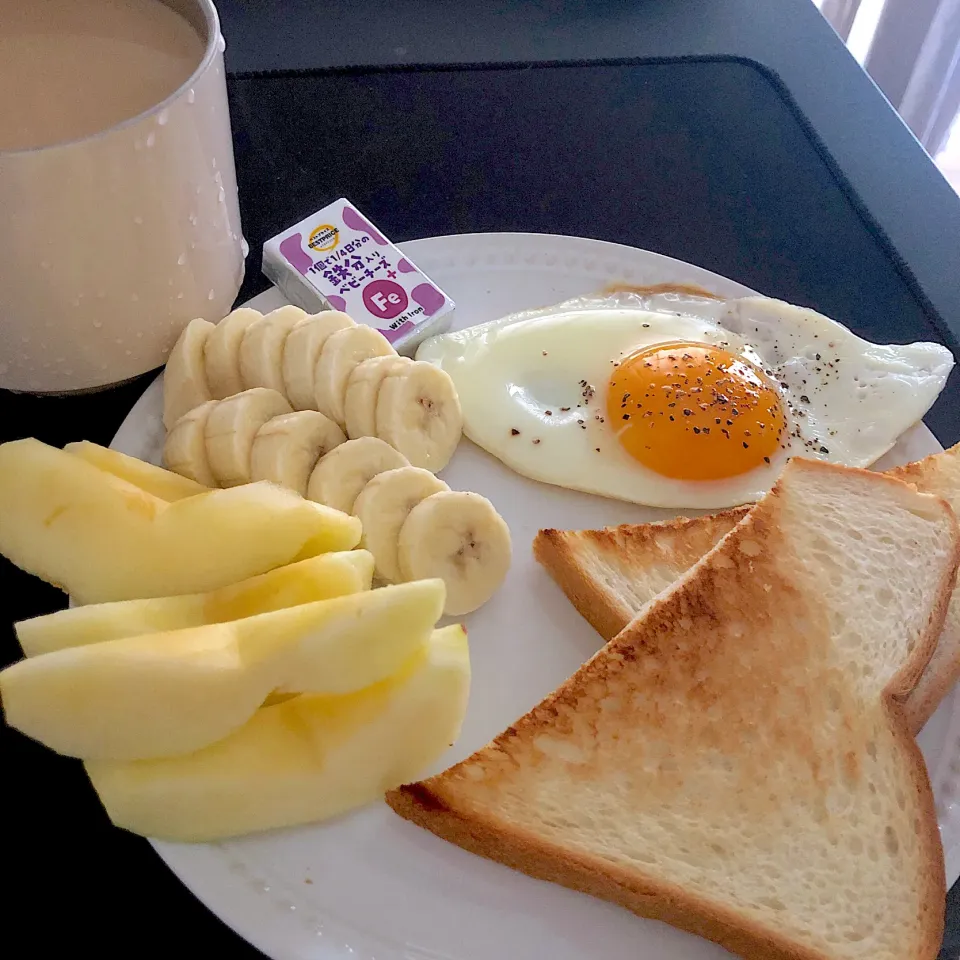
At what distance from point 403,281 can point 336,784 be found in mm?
826

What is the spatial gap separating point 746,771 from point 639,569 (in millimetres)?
302

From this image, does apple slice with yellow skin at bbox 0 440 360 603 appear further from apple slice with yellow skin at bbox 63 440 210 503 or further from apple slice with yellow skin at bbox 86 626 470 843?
apple slice with yellow skin at bbox 86 626 470 843

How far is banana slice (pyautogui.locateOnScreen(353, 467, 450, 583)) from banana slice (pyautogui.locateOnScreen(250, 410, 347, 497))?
9 cm

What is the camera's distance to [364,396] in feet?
4.08

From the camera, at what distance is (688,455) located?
139 cm

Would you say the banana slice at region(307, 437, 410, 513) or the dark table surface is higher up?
the dark table surface

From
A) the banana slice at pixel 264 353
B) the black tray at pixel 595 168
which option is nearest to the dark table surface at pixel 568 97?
the black tray at pixel 595 168

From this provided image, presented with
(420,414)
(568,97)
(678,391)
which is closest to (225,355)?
(420,414)

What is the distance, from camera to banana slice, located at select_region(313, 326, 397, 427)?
1247 millimetres

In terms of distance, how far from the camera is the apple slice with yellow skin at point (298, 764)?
0.90 metres

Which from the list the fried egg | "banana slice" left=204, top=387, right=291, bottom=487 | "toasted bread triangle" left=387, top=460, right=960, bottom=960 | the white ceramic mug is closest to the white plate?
"toasted bread triangle" left=387, top=460, right=960, bottom=960

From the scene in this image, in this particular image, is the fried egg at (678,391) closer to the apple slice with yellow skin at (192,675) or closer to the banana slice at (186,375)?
the banana slice at (186,375)

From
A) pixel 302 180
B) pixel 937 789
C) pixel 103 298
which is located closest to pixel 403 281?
pixel 302 180

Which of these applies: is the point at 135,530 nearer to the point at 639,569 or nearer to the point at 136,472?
the point at 136,472
